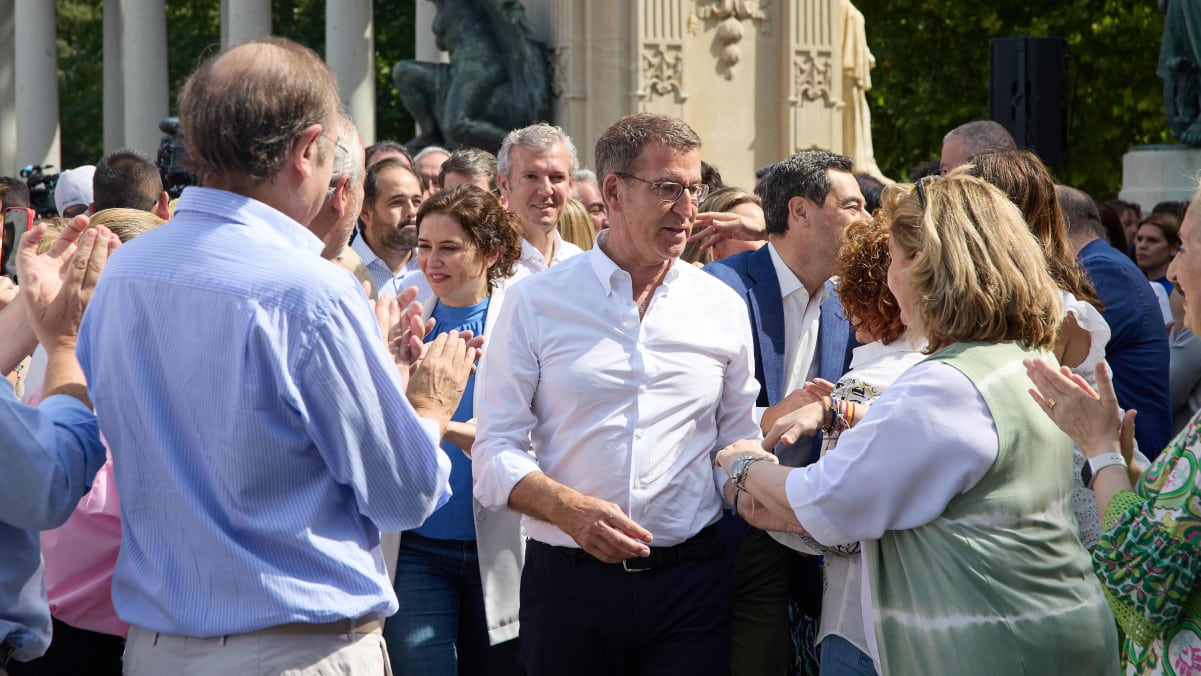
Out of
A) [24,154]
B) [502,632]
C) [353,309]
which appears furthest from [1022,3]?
[353,309]

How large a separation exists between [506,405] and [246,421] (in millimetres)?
1623

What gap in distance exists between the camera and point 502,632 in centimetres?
503

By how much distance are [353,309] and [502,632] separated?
244 cm

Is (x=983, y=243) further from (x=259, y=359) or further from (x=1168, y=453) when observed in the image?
(x=259, y=359)

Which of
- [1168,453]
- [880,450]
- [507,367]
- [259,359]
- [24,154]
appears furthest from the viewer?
[24,154]

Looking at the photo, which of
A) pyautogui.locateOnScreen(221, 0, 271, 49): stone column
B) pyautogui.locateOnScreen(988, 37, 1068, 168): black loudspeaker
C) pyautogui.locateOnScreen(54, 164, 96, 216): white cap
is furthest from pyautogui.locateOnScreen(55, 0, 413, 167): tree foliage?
pyautogui.locateOnScreen(54, 164, 96, 216): white cap

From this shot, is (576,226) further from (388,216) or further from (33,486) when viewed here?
(33,486)

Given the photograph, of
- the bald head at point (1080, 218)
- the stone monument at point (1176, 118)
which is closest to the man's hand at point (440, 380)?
the bald head at point (1080, 218)

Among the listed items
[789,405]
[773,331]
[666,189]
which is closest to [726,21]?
[773,331]

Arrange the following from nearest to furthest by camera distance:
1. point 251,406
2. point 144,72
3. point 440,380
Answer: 1. point 251,406
2. point 440,380
3. point 144,72

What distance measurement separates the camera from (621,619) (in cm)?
423

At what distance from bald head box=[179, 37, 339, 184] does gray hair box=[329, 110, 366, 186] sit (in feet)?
0.63

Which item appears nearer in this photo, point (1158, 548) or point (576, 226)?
point (1158, 548)

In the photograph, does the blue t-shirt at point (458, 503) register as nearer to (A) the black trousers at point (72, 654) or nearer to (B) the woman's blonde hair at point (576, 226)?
(A) the black trousers at point (72, 654)
